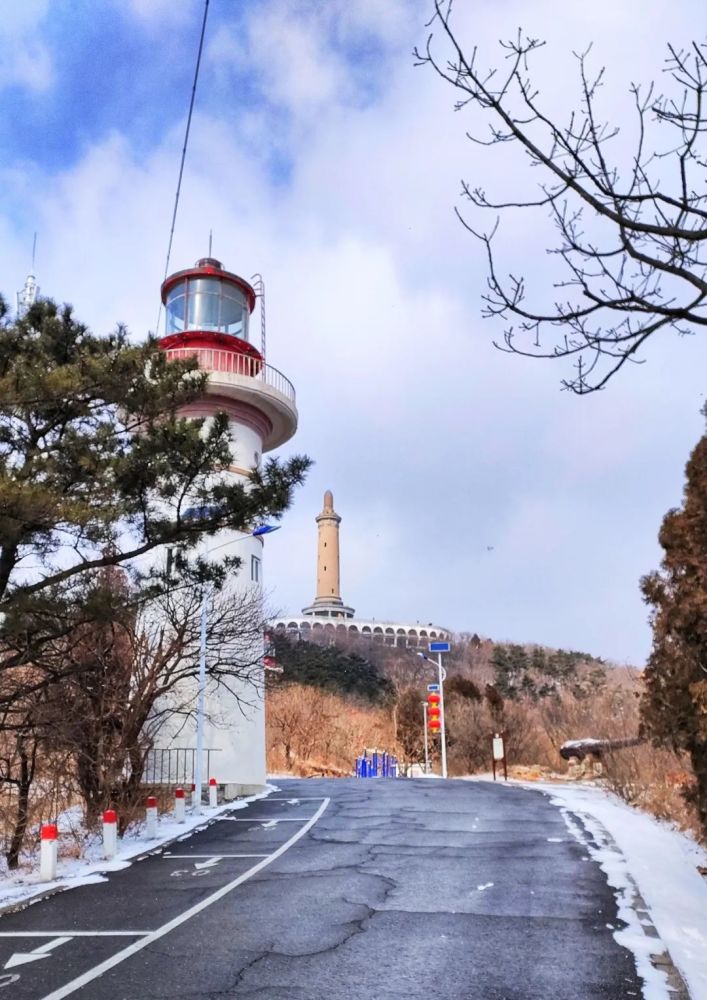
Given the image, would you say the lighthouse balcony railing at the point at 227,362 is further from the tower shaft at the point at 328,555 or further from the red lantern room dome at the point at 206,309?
the tower shaft at the point at 328,555

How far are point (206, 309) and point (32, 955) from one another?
60.3ft

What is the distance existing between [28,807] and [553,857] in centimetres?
792

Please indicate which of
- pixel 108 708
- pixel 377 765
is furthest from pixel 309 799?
pixel 377 765

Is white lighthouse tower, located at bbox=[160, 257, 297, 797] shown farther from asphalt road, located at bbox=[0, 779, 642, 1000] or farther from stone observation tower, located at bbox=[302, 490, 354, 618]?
stone observation tower, located at bbox=[302, 490, 354, 618]

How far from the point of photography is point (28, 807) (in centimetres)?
1332

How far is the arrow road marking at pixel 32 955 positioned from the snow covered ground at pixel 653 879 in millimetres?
4536

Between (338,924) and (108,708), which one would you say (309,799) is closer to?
(108,708)

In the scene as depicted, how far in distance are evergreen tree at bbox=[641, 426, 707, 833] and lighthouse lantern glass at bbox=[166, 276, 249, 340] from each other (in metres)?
14.6

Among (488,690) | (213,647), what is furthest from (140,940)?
(488,690)

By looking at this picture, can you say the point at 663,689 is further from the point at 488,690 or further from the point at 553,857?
the point at 488,690

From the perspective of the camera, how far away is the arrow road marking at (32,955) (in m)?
6.57

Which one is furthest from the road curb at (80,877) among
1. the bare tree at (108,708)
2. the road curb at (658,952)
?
the road curb at (658,952)

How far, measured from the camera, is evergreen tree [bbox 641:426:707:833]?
394 inches

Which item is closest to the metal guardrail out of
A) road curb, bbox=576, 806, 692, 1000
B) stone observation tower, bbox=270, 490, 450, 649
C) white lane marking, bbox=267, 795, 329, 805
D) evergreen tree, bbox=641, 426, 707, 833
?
white lane marking, bbox=267, 795, 329, 805
